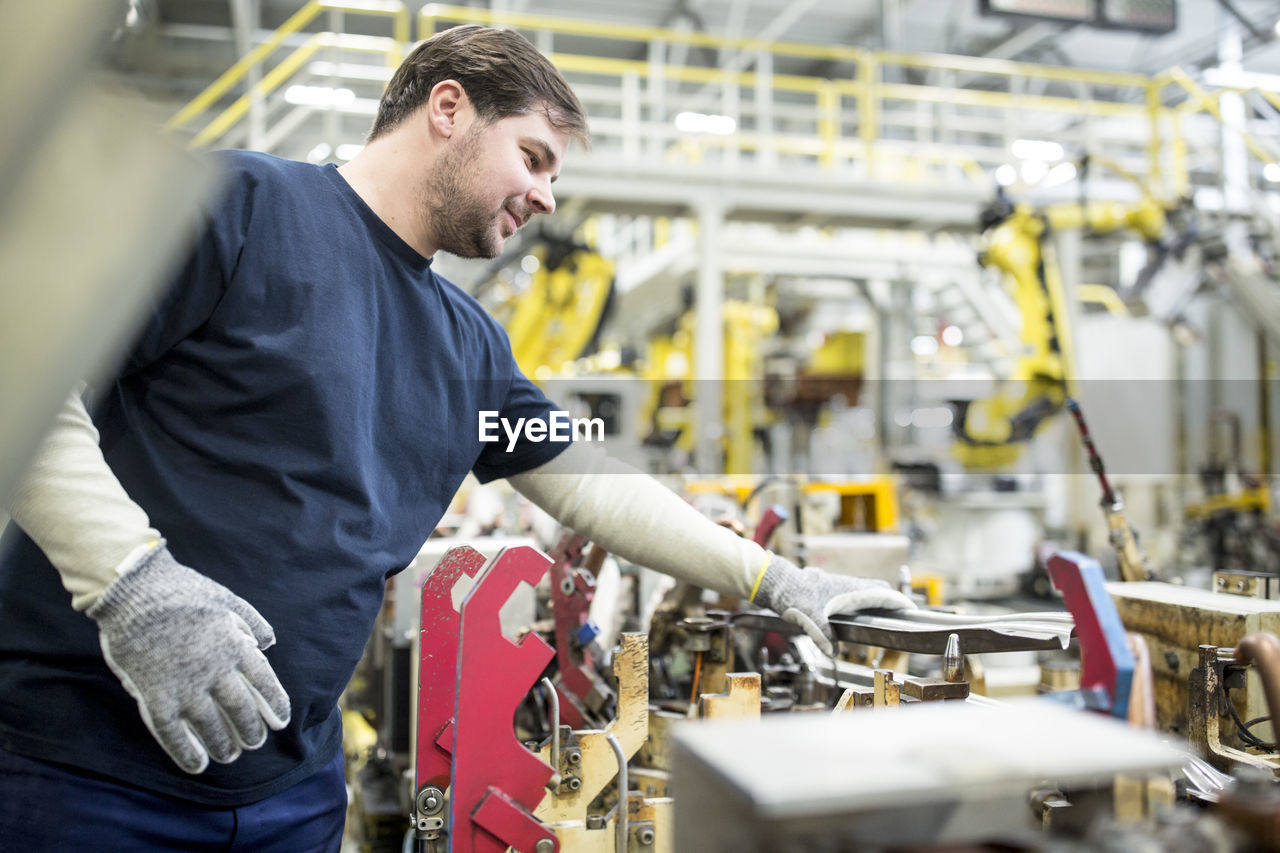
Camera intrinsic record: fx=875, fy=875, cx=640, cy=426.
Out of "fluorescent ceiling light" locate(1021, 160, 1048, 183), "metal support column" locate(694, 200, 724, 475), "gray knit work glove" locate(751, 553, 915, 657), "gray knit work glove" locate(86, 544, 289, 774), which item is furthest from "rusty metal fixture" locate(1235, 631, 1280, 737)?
"fluorescent ceiling light" locate(1021, 160, 1048, 183)

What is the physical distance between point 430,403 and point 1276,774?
1340 mm

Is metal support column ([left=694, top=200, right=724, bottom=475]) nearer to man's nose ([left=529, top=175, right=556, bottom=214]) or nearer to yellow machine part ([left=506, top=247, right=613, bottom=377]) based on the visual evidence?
yellow machine part ([left=506, top=247, right=613, bottom=377])

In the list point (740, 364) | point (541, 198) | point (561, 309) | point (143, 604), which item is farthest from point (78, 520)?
point (740, 364)

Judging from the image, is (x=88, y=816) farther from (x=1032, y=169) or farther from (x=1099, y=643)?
(x=1032, y=169)

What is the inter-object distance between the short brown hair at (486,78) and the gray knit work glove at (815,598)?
81cm

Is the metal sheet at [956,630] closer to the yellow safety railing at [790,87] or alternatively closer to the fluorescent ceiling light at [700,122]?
the yellow safety railing at [790,87]

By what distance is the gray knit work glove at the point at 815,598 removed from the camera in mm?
1442

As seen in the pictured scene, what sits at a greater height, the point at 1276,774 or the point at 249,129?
the point at 249,129

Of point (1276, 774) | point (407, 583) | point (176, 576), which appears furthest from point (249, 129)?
point (1276, 774)

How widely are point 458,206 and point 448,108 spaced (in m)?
0.14

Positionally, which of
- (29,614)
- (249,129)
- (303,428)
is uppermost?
(249,129)

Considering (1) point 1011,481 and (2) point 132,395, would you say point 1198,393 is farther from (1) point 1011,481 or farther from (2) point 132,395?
(2) point 132,395

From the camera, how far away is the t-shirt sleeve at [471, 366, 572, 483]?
4.97 feet

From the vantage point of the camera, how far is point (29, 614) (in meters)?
1.08
